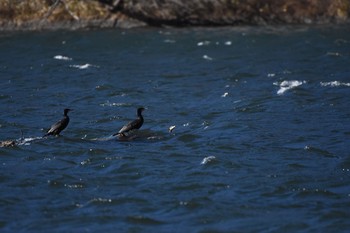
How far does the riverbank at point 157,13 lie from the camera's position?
43.6 meters

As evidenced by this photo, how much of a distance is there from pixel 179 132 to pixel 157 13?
20765mm

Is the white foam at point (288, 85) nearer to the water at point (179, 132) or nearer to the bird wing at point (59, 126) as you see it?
the water at point (179, 132)

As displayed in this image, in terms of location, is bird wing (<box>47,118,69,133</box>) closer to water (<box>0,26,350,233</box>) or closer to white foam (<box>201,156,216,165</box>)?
water (<box>0,26,350,233</box>)

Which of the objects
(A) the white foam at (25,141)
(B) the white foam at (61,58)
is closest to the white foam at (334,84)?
(B) the white foam at (61,58)

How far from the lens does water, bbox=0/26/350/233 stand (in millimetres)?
16594

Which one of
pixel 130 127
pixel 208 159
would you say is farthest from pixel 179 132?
pixel 208 159

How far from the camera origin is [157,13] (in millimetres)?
43688

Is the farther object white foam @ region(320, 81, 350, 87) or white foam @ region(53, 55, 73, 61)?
white foam @ region(53, 55, 73, 61)

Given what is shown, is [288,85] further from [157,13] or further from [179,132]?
[157,13]

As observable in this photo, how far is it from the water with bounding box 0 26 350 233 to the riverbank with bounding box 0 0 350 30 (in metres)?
2.08

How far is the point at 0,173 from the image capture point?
19406 mm

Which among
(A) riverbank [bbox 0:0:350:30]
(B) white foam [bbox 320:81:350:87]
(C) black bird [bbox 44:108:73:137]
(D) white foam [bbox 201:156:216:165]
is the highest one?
(D) white foam [bbox 201:156:216:165]

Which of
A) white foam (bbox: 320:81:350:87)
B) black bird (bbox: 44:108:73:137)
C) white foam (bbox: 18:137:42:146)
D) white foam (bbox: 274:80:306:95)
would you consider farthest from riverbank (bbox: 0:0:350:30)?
white foam (bbox: 18:137:42:146)

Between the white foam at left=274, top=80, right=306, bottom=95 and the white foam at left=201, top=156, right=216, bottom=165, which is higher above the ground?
the white foam at left=201, top=156, right=216, bottom=165
